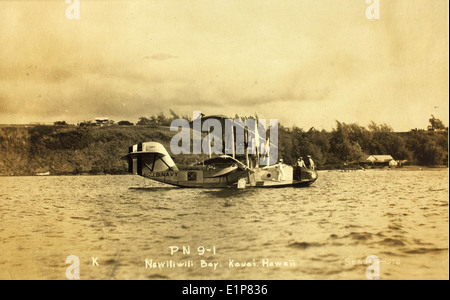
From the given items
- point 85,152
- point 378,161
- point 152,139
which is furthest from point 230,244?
point 85,152

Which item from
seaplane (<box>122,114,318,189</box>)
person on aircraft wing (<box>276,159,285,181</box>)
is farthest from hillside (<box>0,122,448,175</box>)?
person on aircraft wing (<box>276,159,285,181</box>)

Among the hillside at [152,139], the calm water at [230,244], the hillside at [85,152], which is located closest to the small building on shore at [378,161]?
the hillside at [152,139]

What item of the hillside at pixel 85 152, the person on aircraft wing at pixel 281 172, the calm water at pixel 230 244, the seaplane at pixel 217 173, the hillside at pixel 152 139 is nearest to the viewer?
the calm water at pixel 230 244

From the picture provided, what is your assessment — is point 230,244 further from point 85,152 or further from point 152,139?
point 85,152

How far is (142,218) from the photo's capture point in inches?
389

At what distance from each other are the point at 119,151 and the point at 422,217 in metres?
29.0

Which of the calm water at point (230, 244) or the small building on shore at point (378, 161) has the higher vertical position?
the small building on shore at point (378, 161)

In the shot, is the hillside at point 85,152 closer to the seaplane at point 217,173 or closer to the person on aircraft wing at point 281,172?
the seaplane at point 217,173

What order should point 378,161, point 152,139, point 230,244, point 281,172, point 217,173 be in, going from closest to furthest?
point 230,244 < point 217,173 < point 281,172 < point 378,161 < point 152,139

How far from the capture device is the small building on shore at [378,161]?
20.6 meters

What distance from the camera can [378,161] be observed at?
22.6 metres

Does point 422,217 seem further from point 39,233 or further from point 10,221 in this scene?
point 10,221

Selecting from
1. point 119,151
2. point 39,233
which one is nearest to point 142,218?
point 39,233

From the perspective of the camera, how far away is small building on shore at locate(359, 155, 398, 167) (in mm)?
20628
